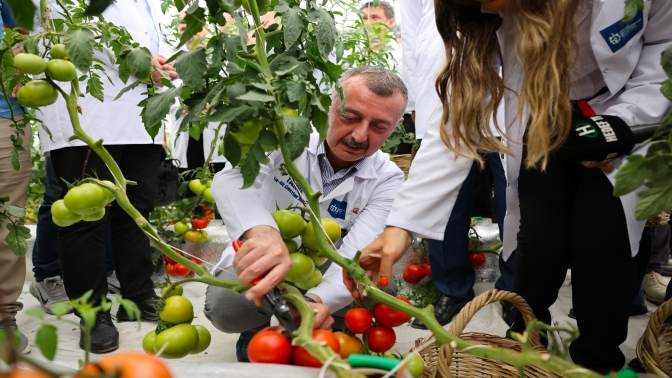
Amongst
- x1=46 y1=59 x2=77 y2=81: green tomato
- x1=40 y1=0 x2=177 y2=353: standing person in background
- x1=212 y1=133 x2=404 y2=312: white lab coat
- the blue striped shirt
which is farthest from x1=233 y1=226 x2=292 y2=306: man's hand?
x1=40 y1=0 x2=177 y2=353: standing person in background

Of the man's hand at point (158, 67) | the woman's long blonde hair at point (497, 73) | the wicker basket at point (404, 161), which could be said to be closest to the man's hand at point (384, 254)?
the woman's long blonde hair at point (497, 73)

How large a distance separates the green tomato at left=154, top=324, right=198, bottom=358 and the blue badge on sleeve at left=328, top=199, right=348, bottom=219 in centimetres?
81

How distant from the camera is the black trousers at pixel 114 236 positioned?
1793mm

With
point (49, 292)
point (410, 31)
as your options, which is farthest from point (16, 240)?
point (410, 31)

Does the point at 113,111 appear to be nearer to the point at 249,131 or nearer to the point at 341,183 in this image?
the point at 341,183

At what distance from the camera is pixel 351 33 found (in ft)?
9.81

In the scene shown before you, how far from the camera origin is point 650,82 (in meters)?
1.10

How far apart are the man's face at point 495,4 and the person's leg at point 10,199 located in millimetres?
1379

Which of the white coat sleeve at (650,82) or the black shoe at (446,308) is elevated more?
the white coat sleeve at (650,82)

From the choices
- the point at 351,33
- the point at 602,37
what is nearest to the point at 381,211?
the point at 602,37

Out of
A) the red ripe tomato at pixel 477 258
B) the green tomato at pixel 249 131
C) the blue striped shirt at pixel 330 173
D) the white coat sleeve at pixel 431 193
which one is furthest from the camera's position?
the red ripe tomato at pixel 477 258

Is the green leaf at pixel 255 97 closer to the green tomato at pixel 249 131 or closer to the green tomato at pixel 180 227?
the green tomato at pixel 249 131

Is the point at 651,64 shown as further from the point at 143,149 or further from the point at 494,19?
the point at 143,149

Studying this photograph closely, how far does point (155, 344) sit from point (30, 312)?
0.42m
